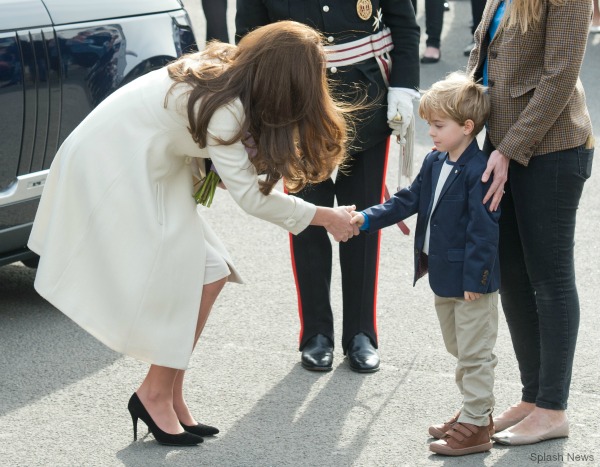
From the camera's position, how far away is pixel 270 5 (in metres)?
4.63

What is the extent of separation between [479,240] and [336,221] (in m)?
0.51

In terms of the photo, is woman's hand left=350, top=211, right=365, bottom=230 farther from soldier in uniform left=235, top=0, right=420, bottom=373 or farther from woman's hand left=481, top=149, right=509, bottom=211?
soldier in uniform left=235, top=0, right=420, bottom=373

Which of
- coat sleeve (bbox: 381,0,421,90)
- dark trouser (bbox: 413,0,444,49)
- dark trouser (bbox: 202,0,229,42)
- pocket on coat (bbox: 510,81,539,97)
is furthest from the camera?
dark trouser (bbox: 413,0,444,49)

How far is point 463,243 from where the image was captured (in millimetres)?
3770

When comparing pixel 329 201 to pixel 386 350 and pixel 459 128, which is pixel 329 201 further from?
pixel 459 128

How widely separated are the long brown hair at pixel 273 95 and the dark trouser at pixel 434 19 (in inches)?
278

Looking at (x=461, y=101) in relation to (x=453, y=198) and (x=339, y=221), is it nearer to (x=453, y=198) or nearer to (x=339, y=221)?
(x=453, y=198)

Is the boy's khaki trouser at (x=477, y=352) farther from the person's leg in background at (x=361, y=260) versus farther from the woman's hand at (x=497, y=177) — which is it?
the person's leg in background at (x=361, y=260)

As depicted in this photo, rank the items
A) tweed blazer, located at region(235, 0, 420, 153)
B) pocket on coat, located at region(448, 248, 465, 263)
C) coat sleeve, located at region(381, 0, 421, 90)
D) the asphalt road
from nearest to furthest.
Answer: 1. pocket on coat, located at region(448, 248, 465, 263)
2. the asphalt road
3. tweed blazer, located at region(235, 0, 420, 153)
4. coat sleeve, located at region(381, 0, 421, 90)

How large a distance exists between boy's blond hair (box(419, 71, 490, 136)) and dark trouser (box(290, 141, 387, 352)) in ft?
3.19

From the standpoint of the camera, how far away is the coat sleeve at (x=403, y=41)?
465cm

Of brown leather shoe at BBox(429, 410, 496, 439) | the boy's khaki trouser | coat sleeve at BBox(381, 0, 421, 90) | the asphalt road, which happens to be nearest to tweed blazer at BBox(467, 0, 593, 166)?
the boy's khaki trouser

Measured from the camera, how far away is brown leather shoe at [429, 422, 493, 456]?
150 inches

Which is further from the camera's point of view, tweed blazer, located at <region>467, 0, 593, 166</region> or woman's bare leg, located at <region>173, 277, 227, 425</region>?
woman's bare leg, located at <region>173, 277, 227, 425</region>
